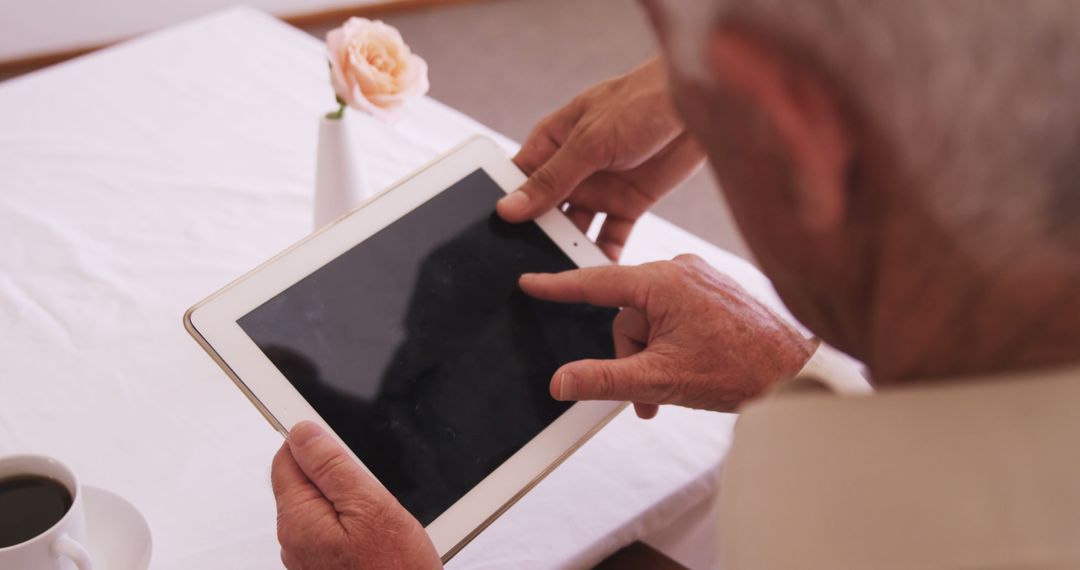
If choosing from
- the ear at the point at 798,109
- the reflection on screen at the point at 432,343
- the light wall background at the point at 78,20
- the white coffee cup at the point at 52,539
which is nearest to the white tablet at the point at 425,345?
the reflection on screen at the point at 432,343

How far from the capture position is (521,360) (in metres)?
0.83

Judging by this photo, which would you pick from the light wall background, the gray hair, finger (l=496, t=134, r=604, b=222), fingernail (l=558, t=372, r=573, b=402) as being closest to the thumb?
fingernail (l=558, t=372, r=573, b=402)

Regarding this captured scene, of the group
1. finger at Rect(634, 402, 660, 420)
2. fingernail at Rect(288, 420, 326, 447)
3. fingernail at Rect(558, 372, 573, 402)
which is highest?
fingernail at Rect(288, 420, 326, 447)

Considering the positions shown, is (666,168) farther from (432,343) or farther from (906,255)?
(906,255)

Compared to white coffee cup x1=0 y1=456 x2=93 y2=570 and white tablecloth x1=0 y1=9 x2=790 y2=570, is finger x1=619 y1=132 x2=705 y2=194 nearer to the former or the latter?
white tablecloth x1=0 y1=9 x2=790 y2=570

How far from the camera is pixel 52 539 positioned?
629 mm

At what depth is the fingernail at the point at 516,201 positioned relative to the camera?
907 mm

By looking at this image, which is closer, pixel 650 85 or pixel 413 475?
pixel 413 475

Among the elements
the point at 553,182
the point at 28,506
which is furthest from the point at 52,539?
the point at 553,182

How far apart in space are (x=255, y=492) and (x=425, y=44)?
2.48 m

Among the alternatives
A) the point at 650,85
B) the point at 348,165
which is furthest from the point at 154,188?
the point at 650,85

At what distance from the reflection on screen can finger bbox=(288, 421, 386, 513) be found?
0.12ft

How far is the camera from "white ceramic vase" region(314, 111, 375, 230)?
95 cm

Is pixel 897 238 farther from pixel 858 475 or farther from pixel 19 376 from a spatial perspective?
pixel 19 376
